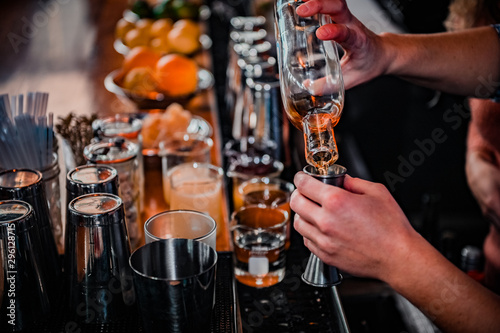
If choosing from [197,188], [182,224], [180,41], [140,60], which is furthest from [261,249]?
[180,41]

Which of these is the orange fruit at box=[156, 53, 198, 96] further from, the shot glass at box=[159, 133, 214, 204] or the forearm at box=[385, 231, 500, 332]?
the forearm at box=[385, 231, 500, 332]

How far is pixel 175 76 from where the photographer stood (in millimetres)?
2332

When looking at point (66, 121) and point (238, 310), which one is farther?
point (66, 121)

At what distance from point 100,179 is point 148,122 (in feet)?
2.50

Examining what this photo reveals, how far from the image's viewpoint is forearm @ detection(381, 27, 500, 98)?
1.58 m

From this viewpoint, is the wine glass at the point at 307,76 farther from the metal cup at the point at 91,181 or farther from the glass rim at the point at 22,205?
the glass rim at the point at 22,205

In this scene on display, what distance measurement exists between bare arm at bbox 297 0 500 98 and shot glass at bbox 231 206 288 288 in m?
0.42

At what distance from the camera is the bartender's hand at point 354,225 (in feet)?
3.09

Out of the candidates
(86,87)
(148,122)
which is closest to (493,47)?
(148,122)

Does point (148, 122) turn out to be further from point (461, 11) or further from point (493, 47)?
point (461, 11)

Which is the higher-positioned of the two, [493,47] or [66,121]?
[493,47]

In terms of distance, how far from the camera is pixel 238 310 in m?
1.16

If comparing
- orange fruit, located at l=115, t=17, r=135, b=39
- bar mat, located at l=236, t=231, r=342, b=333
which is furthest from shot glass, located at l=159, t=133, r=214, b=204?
orange fruit, located at l=115, t=17, r=135, b=39

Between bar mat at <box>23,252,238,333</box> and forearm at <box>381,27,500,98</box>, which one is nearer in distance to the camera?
bar mat at <box>23,252,238,333</box>
